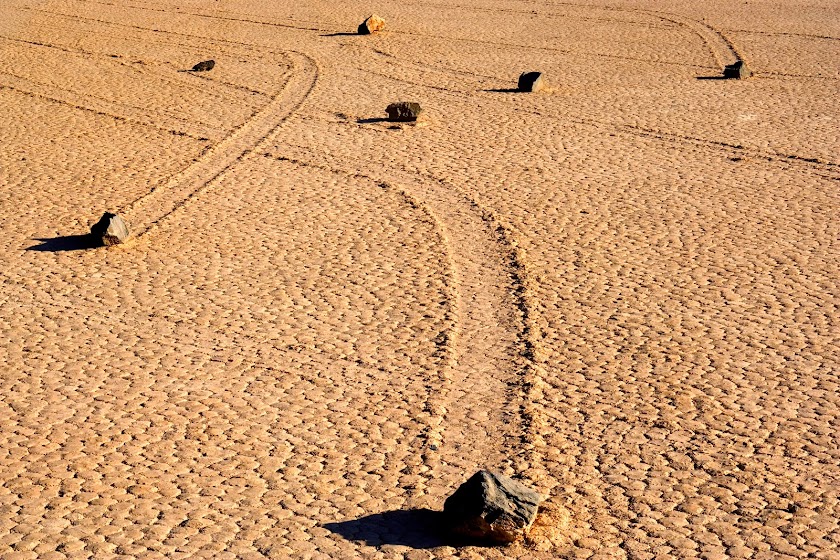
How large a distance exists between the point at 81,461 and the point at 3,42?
17.1m

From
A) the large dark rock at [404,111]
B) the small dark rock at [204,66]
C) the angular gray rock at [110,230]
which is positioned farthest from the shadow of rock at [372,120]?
the angular gray rock at [110,230]

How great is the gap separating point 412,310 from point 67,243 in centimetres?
416

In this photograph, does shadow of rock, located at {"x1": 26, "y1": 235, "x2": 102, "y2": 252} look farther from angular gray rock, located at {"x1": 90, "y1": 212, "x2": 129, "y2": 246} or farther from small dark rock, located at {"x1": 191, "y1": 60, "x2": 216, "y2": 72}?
small dark rock, located at {"x1": 191, "y1": 60, "x2": 216, "y2": 72}

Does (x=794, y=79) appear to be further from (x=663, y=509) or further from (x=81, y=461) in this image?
(x=81, y=461)

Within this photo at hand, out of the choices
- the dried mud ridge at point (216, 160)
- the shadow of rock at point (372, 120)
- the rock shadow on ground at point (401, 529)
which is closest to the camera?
the rock shadow on ground at point (401, 529)

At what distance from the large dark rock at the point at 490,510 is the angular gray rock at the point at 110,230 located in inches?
250

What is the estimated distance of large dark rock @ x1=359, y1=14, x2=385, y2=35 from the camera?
24.0 meters

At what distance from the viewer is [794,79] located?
20250mm

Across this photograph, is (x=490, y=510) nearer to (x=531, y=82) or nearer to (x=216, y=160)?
(x=216, y=160)

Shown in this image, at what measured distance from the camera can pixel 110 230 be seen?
40.1 ft

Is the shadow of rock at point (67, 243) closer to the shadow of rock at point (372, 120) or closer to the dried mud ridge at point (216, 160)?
the dried mud ridge at point (216, 160)

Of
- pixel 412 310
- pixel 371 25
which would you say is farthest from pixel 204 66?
pixel 412 310

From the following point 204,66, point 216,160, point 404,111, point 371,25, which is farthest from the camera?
point 371,25

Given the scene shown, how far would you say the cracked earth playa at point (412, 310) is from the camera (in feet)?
25.2
